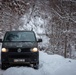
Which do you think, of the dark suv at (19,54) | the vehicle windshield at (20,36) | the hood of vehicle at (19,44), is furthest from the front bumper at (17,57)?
the vehicle windshield at (20,36)

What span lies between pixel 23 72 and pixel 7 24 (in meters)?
19.9

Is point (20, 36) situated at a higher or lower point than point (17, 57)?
higher

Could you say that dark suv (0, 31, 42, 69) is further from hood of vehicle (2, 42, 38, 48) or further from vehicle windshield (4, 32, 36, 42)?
vehicle windshield (4, 32, 36, 42)

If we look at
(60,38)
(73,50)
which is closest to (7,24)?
(60,38)

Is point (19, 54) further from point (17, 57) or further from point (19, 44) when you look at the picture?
point (19, 44)

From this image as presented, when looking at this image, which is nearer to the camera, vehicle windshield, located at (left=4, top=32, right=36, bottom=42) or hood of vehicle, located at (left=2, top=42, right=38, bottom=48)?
hood of vehicle, located at (left=2, top=42, right=38, bottom=48)

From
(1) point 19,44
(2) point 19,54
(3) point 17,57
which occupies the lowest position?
(3) point 17,57

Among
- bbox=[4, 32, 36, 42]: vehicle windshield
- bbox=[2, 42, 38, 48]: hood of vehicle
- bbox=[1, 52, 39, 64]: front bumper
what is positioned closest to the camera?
bbox=[1, 52, 39, 64]: front bumper

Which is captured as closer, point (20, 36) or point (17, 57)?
point (17, 57)

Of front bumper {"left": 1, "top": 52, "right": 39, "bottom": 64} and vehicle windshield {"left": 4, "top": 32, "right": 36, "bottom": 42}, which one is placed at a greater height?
vehicle windshield {"left": 4, "top": 32, "right": 36, "bottom": 42}

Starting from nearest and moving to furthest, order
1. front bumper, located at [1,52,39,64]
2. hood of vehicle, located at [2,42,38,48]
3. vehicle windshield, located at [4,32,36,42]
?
front bumper, located at [1,52,39,64], hood of vehicle, located at [2,42,38,48], vehicle windshield, located at [4,32,36,42]

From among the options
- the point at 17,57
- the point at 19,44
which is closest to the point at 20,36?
the point at 19,44

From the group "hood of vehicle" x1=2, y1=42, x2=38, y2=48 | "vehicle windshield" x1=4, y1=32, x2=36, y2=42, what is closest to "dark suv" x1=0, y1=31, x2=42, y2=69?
"hood of vehicle" x1=2, y1=42, x2=38, y2=48

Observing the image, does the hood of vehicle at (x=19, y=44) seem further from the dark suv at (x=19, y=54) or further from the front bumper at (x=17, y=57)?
the front bumper at (x=17, y=57)
